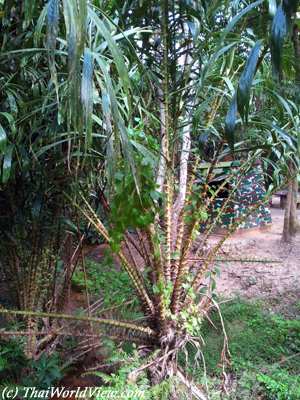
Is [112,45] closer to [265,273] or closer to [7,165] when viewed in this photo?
[7,165]

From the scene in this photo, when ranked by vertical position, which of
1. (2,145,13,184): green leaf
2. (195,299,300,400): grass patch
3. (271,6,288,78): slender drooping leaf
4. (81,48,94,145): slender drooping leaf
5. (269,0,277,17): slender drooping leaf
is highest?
(269,0,277,17): slender drooping leaf

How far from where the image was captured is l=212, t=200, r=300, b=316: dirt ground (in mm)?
2719

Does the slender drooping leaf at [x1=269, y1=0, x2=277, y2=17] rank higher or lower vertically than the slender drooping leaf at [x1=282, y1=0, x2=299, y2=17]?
higher

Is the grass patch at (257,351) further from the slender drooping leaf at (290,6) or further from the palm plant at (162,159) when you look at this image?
the slender drooping leaf at (290,6)

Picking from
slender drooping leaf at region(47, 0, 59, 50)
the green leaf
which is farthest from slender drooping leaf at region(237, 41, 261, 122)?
the green leaf

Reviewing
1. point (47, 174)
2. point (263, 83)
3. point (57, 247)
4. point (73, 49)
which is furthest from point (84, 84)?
point (57, 247)

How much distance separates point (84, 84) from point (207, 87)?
0.93 m

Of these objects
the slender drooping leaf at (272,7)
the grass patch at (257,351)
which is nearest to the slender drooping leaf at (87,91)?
the slender drooping leaf at (272,7)

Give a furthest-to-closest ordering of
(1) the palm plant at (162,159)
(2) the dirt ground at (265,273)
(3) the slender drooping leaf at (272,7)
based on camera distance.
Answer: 1. (2) the dirt ground at (265,273)
2. (1) the palm plant at (162,159)
3. (3) the slender drooping leaf at (272,7)

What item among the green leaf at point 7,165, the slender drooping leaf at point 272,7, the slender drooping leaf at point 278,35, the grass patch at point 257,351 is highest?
the slender drooping leaf at point 272,7

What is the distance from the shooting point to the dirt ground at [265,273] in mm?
2719

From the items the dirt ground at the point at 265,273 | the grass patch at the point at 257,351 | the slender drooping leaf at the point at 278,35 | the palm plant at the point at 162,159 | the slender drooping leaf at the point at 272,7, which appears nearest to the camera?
the slender drooping leaf at the point at 278,35

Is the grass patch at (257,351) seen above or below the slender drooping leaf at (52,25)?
below

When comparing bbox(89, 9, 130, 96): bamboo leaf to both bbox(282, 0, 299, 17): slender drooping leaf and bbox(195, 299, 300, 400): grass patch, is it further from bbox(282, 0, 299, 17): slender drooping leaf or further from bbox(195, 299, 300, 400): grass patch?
bbox(195, 299, 300, 400): grass patch
